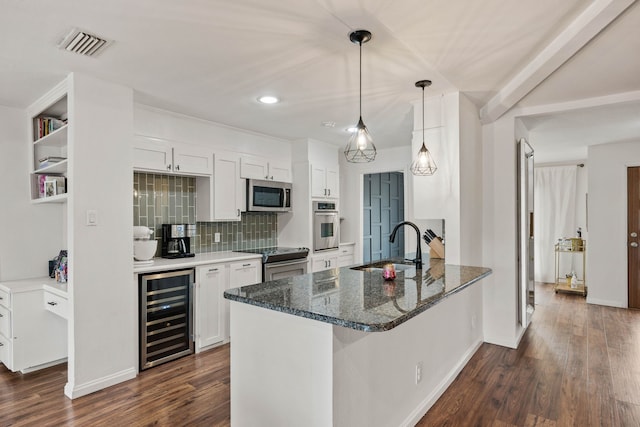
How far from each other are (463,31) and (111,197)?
2.71 m

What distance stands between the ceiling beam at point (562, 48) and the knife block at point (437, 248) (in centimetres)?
132

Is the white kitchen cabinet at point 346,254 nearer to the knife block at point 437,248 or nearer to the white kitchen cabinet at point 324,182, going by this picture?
the white kitchen cabinet at point 324,182

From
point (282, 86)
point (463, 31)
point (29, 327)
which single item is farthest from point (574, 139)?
point (29, 327)

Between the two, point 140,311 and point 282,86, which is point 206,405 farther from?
point 282,86

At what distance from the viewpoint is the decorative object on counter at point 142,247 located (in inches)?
124

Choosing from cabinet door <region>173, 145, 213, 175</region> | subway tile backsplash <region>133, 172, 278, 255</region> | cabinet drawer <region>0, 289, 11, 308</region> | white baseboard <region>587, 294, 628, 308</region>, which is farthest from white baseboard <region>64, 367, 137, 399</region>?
white baseboard <region>587, 294, 628, 308</region>

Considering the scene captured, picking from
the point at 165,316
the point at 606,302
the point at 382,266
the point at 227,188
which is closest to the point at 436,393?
the point at 382,266

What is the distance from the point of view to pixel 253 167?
4375mm

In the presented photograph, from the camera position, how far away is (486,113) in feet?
11.3

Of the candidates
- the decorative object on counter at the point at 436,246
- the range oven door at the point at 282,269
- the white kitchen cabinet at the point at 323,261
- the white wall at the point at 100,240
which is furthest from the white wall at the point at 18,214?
the decorative object on counter at the point at 436,246

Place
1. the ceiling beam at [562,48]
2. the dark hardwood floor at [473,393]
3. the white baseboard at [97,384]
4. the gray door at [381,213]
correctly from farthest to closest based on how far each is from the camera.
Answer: the gray door at [381,213], the white baseboard at [97,384], the dark hardwood floor at [473,393], the ceiling beam at [562,48]

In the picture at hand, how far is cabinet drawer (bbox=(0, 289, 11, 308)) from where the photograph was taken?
303cm

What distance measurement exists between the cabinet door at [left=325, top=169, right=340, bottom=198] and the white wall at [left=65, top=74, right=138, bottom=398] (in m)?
2.69

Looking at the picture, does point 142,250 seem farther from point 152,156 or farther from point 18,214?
point 18,214
